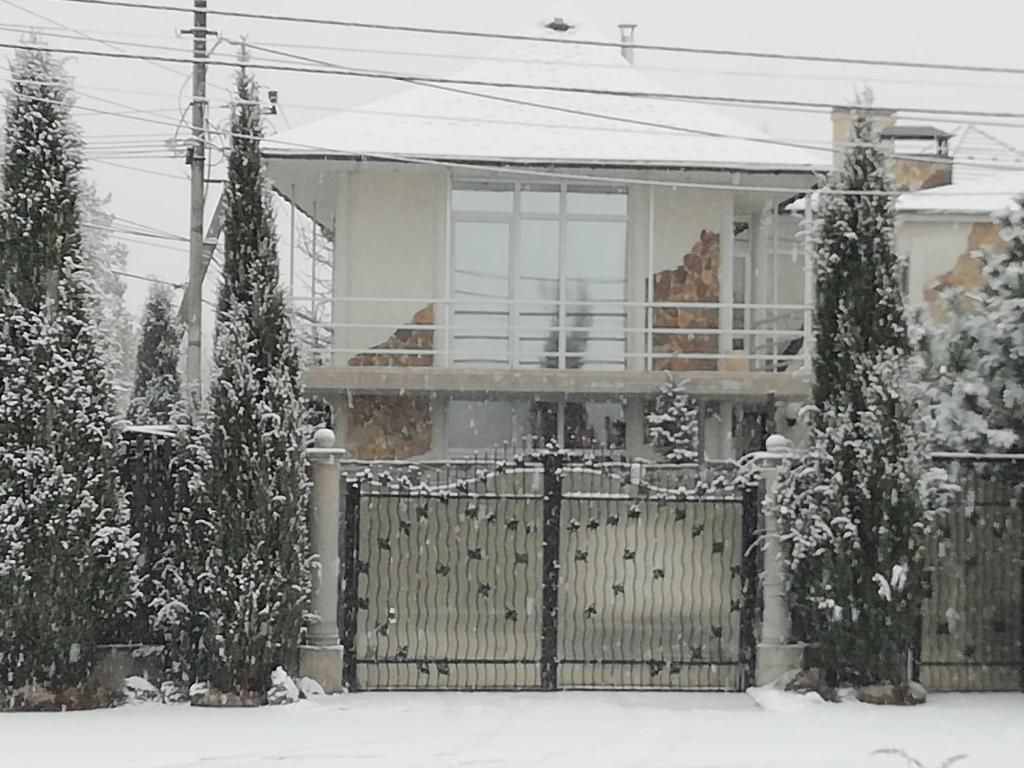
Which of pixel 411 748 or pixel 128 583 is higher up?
pixel 128 583

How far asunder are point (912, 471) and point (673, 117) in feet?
36.3

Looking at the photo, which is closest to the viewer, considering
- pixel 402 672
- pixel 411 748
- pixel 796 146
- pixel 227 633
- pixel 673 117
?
pixel 411 748

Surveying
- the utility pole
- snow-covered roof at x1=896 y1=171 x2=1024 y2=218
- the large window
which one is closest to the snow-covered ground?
the large window

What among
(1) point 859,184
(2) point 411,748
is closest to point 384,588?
(2) point 411,748

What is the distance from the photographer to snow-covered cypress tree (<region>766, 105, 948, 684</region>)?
1006 cm

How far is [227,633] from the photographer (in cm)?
980

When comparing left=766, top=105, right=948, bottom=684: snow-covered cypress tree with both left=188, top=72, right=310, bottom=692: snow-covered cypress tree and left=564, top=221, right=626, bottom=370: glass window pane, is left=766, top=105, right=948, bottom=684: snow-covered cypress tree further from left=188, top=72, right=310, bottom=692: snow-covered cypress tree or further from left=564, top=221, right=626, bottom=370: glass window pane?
left=564, top=221, right=626, bottom=370: glass window pane

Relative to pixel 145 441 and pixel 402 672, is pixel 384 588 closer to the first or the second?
pixel 402 672

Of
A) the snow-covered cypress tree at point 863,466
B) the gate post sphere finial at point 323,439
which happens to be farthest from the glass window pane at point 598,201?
the gate post sphere finial at point 323,439

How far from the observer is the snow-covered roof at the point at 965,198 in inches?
885

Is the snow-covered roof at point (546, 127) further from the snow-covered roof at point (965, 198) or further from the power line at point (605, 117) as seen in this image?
the snow-covered roof at point (965, 198)

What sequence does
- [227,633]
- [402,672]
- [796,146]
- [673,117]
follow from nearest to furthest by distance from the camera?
1. [227,633]
2. [402,672]
3. [796,146]
4. [673,117]

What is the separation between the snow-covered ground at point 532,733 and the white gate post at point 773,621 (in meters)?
0.28

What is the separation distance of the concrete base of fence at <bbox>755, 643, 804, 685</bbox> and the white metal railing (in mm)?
8604
